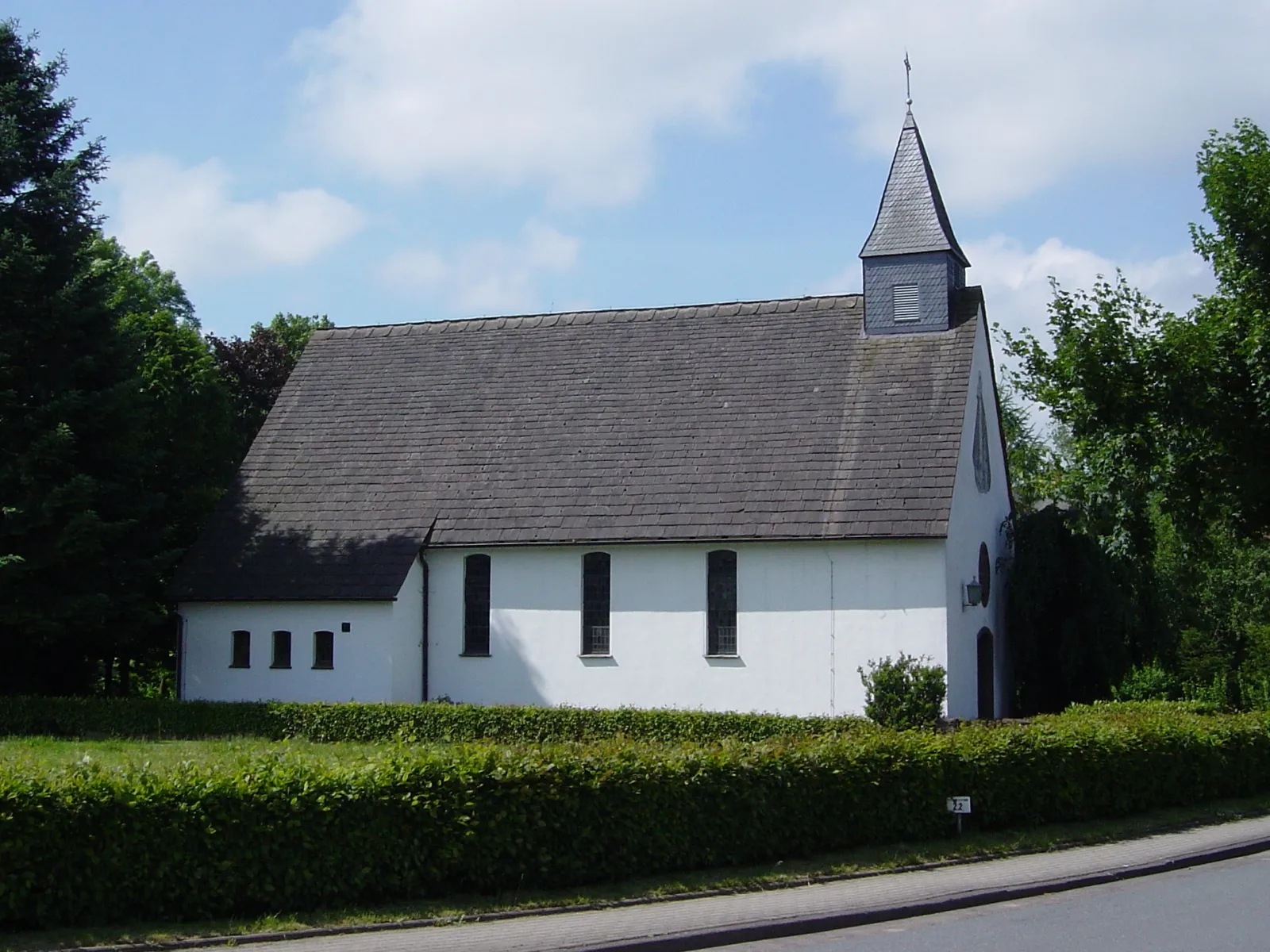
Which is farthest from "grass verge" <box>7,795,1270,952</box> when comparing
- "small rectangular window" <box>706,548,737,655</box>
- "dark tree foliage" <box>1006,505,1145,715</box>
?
"small rectangular window" <box>706,548,737,655</box>

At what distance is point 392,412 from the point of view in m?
32.5

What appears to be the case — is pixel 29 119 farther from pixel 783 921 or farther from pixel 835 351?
pixel 783 921

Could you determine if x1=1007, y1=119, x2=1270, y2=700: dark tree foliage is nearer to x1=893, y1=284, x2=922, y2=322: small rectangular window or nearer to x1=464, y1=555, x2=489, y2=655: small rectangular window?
x1=893, y1=284, x2=922, y2=322: small rectangular window

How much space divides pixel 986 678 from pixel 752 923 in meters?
17.6

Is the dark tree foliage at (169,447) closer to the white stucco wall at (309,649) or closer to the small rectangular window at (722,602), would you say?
the white stucco wall at (309,649)

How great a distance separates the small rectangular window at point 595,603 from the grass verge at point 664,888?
1253cm

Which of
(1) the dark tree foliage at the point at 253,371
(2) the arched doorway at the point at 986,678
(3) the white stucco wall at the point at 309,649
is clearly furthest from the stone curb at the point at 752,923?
(1) the dark tree foliage at the point at 253,371

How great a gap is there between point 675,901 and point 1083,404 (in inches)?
778

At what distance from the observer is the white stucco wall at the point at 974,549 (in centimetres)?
2603

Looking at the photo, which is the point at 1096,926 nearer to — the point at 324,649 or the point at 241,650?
the point at 324,649

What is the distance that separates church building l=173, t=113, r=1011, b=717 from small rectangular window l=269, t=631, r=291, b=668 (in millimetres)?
39

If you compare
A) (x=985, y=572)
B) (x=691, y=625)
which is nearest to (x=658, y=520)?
(x=691, y=625)

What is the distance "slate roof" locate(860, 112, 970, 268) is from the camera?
30141 mm

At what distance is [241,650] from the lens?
2933 centimetres
